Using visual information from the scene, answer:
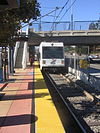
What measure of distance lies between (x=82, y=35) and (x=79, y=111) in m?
39.8

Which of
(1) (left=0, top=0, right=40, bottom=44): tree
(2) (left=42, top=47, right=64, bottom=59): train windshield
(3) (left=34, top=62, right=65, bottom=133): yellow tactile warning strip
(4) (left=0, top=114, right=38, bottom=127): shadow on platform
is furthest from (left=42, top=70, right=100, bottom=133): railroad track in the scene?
(2) (left=42, top=47, right=64, bottom=59): train windshield

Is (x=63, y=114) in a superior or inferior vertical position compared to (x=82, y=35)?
inferior

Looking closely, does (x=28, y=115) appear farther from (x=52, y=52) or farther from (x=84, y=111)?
(x=52, y=52)

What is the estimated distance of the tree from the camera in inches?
523

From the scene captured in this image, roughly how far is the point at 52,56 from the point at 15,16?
20.1 meters

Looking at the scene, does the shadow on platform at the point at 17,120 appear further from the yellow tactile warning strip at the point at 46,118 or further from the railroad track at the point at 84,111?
the railroad track at the point at 84,111

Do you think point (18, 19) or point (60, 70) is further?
point (60, 70)

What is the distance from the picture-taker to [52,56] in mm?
34094

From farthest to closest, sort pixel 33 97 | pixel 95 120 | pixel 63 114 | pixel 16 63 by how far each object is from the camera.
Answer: pixel 16 63 < pixel 33 97 < pixel 63 114 < pixel 95 120

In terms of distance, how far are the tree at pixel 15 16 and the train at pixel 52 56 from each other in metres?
18.4

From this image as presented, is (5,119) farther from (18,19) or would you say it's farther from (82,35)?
(82,35)

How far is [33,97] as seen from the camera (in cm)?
1448

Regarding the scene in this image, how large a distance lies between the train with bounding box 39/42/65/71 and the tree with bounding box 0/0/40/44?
1839 cm

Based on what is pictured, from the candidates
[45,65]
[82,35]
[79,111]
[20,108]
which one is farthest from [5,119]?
[82,35]
